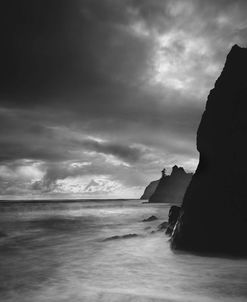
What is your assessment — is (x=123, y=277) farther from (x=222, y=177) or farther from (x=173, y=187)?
(x=173, y=187)

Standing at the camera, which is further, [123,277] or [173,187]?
[173,187]

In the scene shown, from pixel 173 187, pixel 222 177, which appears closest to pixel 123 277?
pixel 222 177

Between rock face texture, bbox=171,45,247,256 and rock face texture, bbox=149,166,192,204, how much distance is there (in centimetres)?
15889

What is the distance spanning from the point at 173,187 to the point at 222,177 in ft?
536

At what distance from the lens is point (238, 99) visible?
15.3m

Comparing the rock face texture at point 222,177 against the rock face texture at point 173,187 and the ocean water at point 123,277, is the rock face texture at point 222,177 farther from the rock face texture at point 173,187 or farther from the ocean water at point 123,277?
the rock face texture at point 173,187

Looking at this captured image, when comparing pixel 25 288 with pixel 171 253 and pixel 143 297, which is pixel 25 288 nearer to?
pixel 143 297

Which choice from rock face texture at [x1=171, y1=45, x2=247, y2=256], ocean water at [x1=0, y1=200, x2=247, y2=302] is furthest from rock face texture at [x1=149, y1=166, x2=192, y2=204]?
ocean water at [x1=0, y1=200, x2=247, y2=302]

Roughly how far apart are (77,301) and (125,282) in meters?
2.55

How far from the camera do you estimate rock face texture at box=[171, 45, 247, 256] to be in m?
13.0

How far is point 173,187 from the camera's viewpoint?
17388 cm

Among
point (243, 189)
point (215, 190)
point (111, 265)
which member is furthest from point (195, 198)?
point (111, 265)

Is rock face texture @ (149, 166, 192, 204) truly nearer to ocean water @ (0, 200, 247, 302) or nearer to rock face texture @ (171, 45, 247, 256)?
rock face texture @ (171, 45, 247, 256)

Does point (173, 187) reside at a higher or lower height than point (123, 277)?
higher
